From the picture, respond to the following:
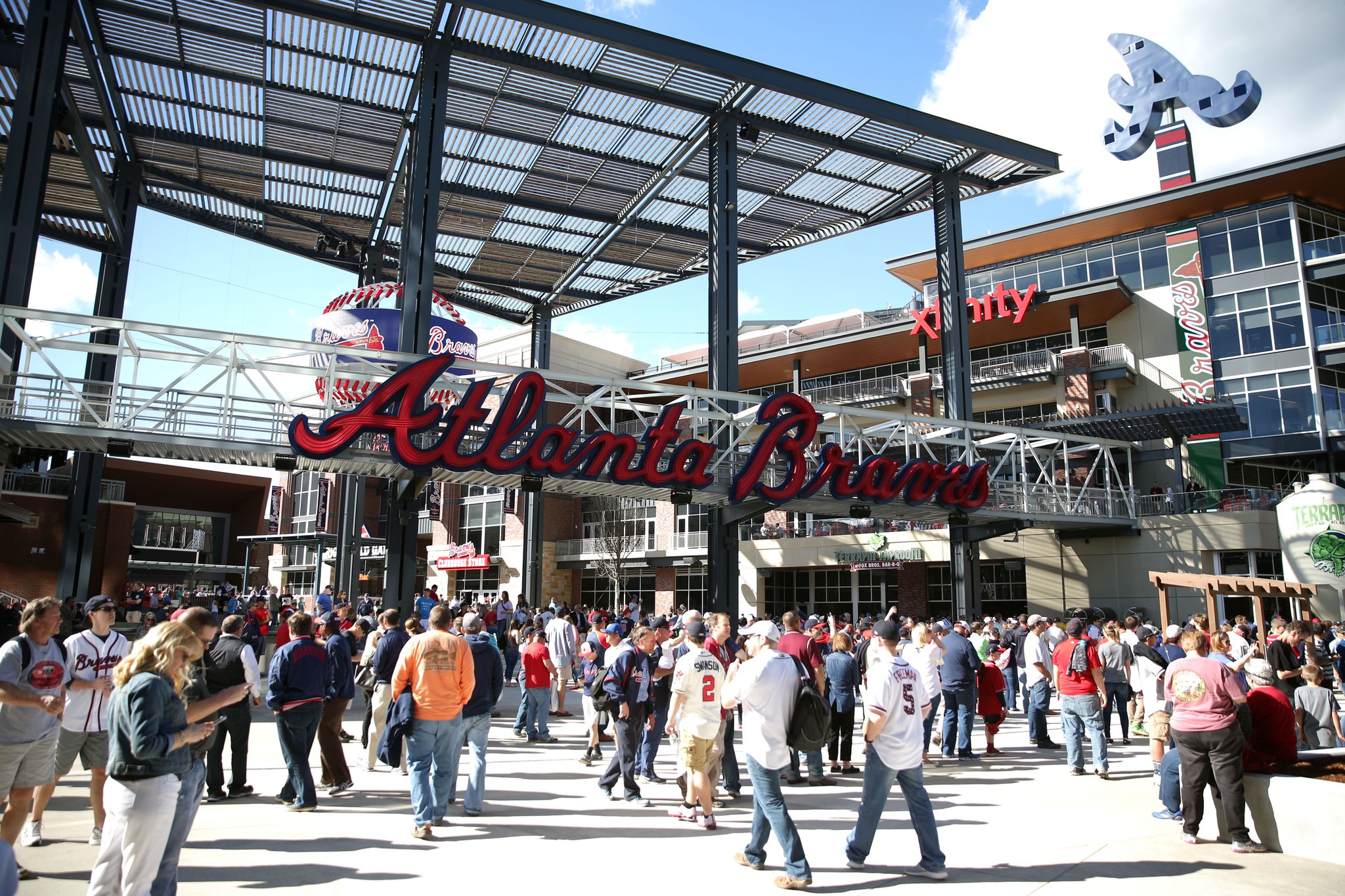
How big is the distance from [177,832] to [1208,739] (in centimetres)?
803

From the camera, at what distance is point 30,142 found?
733 inches

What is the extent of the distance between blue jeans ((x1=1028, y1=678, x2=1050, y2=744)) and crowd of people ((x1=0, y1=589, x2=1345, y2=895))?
0.12m

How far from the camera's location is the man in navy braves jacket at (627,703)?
9.61 meters

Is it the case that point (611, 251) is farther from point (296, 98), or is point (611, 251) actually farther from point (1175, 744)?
point (1175, 744)

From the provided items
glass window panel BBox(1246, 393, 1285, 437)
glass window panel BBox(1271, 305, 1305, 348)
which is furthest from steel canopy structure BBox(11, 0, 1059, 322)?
glass window panel BBox(1246, 393, 1285, 437)

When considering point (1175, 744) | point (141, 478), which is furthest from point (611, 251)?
point (141, 478)

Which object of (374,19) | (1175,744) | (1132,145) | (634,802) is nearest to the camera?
(1175,744)

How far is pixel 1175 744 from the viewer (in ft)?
27.7

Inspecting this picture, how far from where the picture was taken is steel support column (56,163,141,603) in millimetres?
22906

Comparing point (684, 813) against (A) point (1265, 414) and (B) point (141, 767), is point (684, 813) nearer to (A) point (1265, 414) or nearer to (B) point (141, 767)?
(B) point (141, 767)

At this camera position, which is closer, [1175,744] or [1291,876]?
[1291,876]

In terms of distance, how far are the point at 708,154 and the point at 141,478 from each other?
42178 mm

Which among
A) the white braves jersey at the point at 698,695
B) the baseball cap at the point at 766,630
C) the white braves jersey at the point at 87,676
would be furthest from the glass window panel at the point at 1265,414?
the white braves jersey at the point at 87,676

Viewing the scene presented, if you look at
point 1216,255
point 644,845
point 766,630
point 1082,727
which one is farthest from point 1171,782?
point 1216,255
